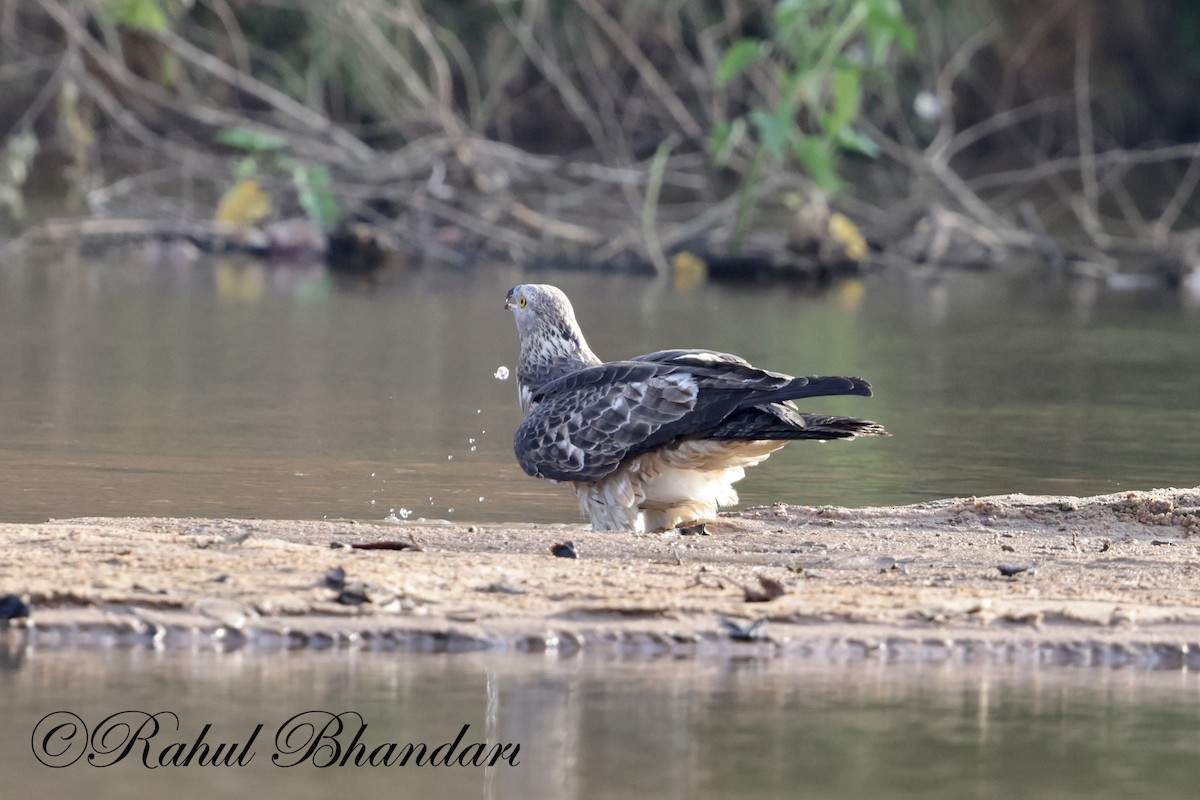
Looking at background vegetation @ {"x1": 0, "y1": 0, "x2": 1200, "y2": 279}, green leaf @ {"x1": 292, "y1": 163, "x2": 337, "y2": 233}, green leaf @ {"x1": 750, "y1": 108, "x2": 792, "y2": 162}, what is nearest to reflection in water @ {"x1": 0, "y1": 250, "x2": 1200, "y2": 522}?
green leaf @ {"x1": 292, "y1": 163, "x2": 337, "y2": 233}

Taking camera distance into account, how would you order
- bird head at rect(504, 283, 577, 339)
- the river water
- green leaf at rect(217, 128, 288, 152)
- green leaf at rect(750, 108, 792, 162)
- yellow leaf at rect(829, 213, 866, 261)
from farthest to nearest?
yellow leaf at rect(829, 213, 866, 261), green leaf at rect(217, 128, 288, 152), green leaf at rect(750, 108, 792, 162), bird head at rect(504, 283, 577, 339), the river water

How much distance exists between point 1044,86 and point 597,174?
350 inches

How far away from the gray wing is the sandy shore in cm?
55

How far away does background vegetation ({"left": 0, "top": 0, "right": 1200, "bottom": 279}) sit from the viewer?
17.7 metres

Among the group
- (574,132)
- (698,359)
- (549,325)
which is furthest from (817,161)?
(698,359)

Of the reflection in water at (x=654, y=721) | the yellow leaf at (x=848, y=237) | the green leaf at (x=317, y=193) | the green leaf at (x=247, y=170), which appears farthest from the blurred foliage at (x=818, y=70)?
the reflection in water at (x=654, y=721)

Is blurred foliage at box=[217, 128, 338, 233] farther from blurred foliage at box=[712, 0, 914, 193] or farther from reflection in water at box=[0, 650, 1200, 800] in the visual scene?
reflection in water at box=[0, 650, 1200, 800]

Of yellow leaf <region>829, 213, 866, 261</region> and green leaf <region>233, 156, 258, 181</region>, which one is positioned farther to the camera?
yellow leaf <region>829, 213, 866, 261</region>

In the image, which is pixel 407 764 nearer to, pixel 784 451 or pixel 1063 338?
pixel 784 451

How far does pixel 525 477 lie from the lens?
27.1ft

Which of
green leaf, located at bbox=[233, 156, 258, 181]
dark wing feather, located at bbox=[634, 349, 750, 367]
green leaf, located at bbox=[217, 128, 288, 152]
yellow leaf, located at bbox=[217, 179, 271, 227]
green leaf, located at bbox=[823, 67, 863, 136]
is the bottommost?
dark wing feather, located at bbox=[634, 349, 750, 367]

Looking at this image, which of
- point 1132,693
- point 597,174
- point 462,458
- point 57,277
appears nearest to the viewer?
point 1132,693

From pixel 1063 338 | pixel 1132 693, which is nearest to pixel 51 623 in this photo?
pixel 1132 693

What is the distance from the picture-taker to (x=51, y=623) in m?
4.68
